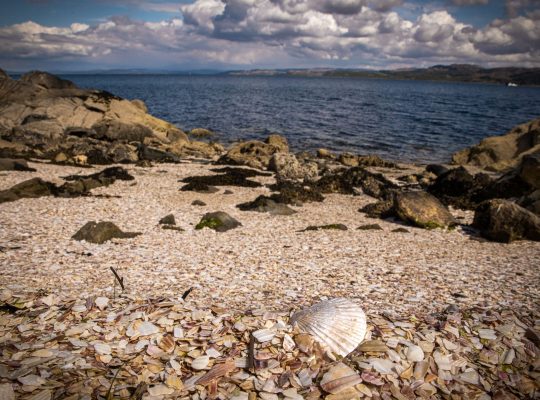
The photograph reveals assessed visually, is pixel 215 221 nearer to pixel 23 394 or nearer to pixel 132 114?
pixel 23 394

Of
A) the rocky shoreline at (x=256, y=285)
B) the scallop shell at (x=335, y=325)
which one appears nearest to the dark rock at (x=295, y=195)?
the rocky shoreline at (x=256, y=285)

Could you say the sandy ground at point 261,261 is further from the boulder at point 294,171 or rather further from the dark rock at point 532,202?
the boulder at point 294,171

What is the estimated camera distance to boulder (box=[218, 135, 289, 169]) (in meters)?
31.6

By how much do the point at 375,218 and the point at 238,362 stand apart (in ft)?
47.3

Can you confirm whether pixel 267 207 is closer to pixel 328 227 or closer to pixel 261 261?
pixel 328 227

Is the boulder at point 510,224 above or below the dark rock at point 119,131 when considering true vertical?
below

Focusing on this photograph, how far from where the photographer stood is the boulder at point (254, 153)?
3162 centimetres

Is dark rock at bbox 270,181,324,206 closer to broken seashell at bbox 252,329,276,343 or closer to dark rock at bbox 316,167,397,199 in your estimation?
dark rock at bbox 316,167,397,199

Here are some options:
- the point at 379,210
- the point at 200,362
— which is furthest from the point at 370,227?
the point at 200,362

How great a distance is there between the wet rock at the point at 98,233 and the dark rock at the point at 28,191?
267 inches

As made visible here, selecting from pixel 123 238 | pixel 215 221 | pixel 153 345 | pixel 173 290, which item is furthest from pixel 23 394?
pixel 215 221

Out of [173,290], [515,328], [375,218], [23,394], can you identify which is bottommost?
[375,218]

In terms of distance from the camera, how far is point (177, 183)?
76.9 ft

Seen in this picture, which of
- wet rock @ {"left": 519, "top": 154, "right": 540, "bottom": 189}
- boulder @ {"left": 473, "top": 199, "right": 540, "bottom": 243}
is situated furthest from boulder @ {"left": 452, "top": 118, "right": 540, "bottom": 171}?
boulder @ {"left": 473, "top": 199, "right": 540, "bottom": 243}
